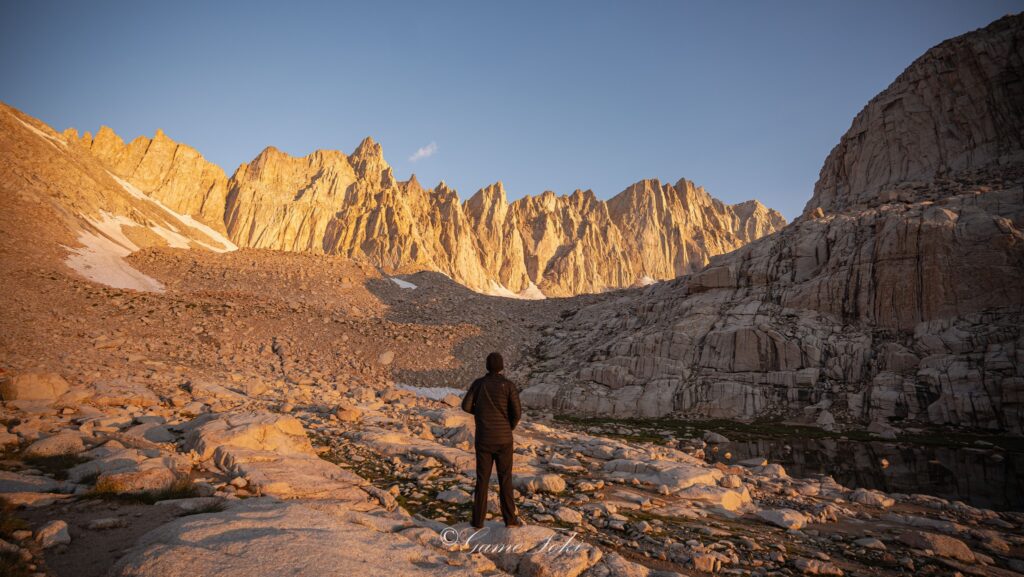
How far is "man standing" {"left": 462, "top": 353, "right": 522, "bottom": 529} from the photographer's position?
8312 millimetres

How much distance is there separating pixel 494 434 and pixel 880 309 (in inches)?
1550

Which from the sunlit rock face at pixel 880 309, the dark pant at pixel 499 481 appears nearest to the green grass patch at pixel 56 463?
the dark pant at pixel 499 481

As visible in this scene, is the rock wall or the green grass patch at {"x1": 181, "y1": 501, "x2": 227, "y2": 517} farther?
the rock wall

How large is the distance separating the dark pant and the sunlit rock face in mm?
29185

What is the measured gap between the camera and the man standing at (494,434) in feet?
27.3

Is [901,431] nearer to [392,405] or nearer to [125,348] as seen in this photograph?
[392,405]

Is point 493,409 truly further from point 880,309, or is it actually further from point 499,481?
point 880,309

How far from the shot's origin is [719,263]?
46281mm

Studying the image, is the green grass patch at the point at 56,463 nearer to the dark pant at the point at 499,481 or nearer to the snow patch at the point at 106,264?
the dark pant at the point at 499,481

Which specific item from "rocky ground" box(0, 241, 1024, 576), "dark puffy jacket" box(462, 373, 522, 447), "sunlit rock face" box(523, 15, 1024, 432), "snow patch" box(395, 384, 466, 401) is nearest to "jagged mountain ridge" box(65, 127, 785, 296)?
"snow patch" box(395, 384, 466, 401)

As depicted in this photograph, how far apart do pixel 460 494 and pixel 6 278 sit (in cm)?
3910

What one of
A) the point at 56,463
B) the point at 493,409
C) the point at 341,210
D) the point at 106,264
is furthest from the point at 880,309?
the point at 341,210

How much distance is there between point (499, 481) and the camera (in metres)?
8.16

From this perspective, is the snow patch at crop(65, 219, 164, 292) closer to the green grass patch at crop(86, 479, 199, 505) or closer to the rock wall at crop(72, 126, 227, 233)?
the green grass patch at crop(86, 479, 199, 505)
